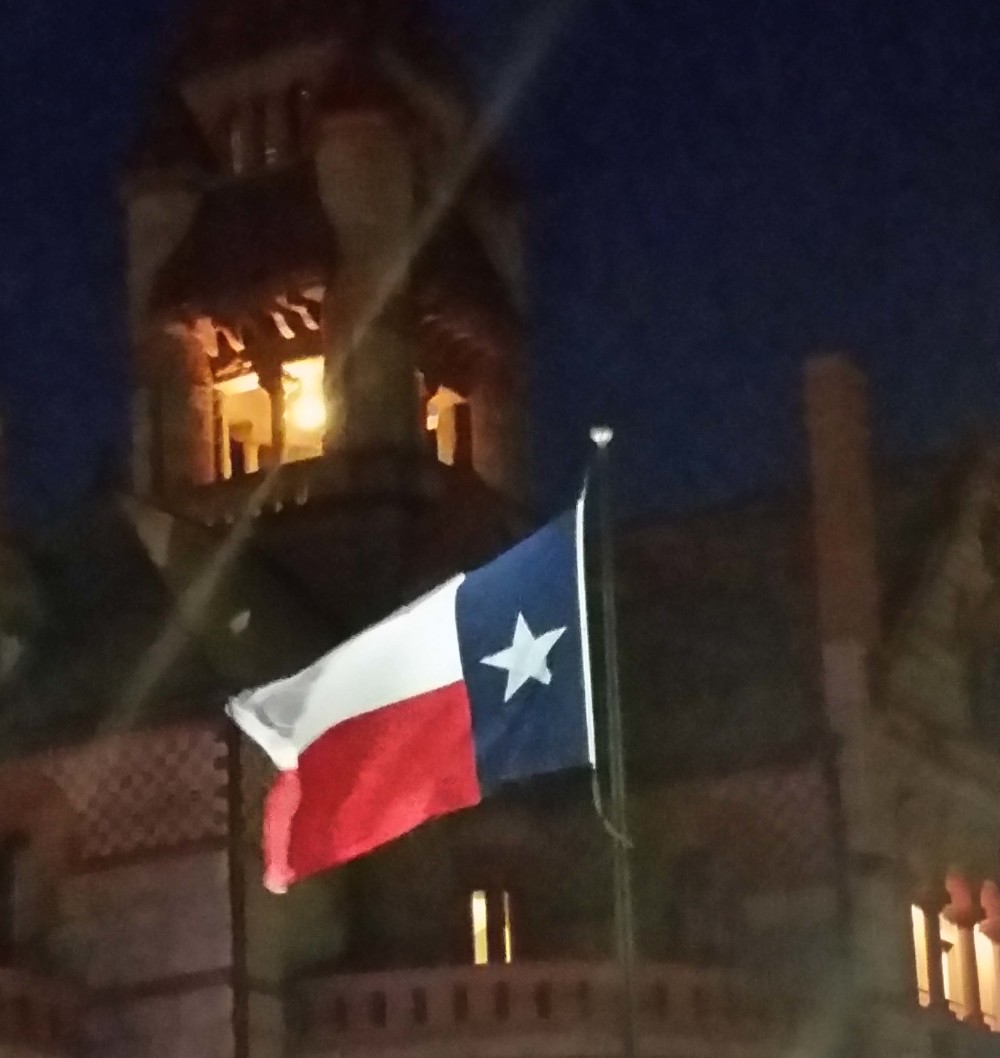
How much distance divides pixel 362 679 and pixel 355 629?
1849 cm

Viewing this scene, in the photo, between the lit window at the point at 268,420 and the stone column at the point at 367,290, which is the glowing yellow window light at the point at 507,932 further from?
the lit window at the point at 268,420

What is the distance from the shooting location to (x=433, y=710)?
15.7 meters

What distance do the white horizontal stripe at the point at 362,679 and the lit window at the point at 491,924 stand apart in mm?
14567

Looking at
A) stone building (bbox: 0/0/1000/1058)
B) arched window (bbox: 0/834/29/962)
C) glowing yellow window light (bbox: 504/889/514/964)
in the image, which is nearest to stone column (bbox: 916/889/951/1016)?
stone building (bbox: 0/0/1000/1058)

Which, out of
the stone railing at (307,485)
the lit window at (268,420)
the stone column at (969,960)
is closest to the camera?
the stone column at (969,960)

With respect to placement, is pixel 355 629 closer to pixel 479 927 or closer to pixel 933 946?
pixel 479 927

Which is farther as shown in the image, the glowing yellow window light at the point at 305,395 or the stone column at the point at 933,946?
the glowing yellow window light at the point at 305,395

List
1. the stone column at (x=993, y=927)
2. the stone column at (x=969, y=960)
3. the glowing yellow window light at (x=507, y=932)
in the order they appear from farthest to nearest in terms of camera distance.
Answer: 1. the stone column at (x=993, y=927)
2. the stone column at (x=969, y=960)
3. the glowing yellow window light at (x=507, y=932)

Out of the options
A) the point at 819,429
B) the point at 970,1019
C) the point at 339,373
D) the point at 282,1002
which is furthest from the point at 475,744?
the point at 339,373

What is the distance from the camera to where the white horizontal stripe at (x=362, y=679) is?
1582cm

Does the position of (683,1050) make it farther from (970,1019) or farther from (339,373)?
(339,373)

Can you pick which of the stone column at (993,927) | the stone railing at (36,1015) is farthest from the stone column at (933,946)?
the stone railing at (36,1015)

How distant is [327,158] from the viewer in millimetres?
38625

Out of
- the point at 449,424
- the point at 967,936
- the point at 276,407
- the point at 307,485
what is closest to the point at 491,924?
the point at 967,936
